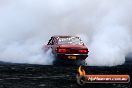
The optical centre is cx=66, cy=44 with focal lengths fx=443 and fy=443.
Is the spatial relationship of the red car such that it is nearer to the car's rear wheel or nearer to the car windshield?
the car's rear wheel

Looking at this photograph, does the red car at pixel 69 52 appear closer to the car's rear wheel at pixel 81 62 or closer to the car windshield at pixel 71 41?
the car's rear wheel at pixel 81 62

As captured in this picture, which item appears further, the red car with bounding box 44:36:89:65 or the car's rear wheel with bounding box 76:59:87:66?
the car's rear wheel with bounding box 76:59:87:66

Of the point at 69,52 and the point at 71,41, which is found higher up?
the point at 71,41

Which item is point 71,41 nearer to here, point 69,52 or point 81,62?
point 81,62

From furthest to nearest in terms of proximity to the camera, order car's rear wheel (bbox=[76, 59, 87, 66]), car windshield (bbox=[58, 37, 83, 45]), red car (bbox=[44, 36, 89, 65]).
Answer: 1. car windshield (bbox=[58, 37, 83, 45])
2. car's rear wheel (bbox=[76, 59, 87, 66])
3. red car (bbox=[44, 36, 89, 65])

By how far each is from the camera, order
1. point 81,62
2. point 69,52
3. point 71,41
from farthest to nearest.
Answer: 1. point 71,41
2. point 81,62
3. point 69,52

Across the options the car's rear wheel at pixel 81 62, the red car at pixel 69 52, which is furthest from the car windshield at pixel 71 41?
the car's rear wheel at pixel 81 62

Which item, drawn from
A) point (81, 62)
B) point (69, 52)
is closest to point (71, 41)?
point (81, 62)

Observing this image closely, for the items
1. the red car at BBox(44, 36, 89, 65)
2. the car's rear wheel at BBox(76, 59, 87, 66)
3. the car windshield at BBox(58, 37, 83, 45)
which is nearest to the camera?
the red car at BBox(44, 36, 89, 65)

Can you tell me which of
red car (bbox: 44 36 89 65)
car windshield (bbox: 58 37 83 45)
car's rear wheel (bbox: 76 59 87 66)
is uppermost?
car windshield (bbox: 58 37 83 45)

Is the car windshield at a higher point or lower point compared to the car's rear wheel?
higher

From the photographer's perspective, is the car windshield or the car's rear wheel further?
the car windshield

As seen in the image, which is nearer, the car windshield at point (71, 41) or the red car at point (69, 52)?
the red car at point (69, 52)

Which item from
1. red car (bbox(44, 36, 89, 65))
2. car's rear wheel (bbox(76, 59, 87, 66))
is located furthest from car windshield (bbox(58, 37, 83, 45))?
car's rear wheel (bbox(76, 59, 87, 66))
